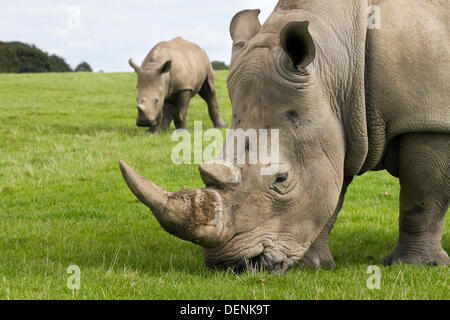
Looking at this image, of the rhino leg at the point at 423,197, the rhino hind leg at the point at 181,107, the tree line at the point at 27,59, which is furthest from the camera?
the tree line at the point at 27,59

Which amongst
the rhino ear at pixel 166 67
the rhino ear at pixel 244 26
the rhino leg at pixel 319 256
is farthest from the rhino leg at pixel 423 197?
the rhino ear at pixel 166 67

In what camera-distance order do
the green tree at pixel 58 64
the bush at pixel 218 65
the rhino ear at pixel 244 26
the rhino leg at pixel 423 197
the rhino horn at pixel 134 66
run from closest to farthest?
1. the rhino leg at pixel 423 197
2. the rhino ear at pixel 244 26
3. the rhino horn at pixel 134 66
4. the bush at pixel 218 65
5. the green tree at pixel 58 64

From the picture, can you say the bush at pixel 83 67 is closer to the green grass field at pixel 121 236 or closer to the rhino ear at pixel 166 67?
the green grass field at pixel 121 236

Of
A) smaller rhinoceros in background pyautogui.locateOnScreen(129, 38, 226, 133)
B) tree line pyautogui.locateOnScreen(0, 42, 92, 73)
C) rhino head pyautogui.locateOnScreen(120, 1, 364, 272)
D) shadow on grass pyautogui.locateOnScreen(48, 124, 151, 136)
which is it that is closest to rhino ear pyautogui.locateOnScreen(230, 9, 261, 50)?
rhino head pyautogui.locateOnScreen(120, 1, 364, 272)

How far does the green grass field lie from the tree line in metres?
46.9

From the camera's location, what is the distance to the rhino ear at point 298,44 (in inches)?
177

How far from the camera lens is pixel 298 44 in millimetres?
4633

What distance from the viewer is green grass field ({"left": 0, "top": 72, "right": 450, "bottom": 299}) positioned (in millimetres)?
4613

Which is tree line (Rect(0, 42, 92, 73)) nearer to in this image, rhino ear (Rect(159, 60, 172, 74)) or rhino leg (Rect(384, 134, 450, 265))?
rhino ear (Rect(159, 60, 172, 74))

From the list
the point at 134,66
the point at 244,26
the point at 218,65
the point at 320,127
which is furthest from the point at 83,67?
the point at 320,127

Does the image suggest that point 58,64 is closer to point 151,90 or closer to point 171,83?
point 171,83

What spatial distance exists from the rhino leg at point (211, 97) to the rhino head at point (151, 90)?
318 cm

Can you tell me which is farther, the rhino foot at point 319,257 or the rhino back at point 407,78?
the rhino foot at point 319,257

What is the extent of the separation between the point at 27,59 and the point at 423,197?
2541 inches
